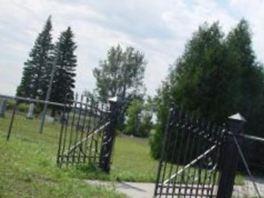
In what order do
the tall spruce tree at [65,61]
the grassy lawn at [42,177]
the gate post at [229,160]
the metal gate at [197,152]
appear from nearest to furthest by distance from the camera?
the grassy lawn at [42,177], the metal gate at [197,152], the gate post at [229,160], the tall spruce tree at [65,61]

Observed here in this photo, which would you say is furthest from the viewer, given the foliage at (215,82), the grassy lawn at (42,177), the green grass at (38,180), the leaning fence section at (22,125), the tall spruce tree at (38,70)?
the tall spruce tree at (38,70)

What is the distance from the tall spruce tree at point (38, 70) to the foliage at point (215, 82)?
52.6 meters

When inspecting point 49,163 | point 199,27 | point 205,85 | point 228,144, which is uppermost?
point 199,27

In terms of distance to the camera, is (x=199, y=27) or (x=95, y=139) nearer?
(x=95, y=139)

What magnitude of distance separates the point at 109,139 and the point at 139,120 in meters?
49.6

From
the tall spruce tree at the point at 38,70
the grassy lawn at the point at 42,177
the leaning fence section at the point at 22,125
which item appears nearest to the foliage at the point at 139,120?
the leaning fence section at the point at 22,125

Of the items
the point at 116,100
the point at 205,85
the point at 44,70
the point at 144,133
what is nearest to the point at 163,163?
the point at 116,100

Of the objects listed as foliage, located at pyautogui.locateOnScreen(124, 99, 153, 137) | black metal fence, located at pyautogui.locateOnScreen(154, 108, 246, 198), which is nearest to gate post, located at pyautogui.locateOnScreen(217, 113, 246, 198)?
black metal fence, located at pyautogui.locateOnScreen(154, 108, 246, 198)

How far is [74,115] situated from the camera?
13.3 m

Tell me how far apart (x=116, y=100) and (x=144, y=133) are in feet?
158

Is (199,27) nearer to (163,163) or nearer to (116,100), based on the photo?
(116,100)

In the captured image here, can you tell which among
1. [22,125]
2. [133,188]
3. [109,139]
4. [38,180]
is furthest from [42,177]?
[22,125]

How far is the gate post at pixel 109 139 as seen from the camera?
13266mm

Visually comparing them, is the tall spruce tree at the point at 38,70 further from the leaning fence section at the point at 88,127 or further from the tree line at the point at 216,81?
the leaning fence section at the point at 88,127
